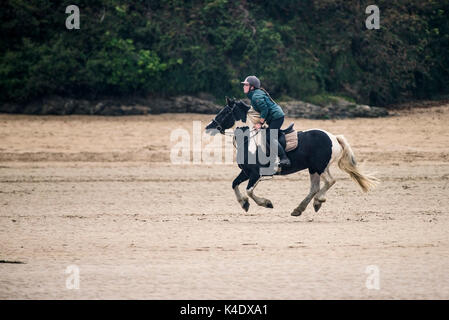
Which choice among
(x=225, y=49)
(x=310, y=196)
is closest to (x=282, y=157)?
(x=310, y=196)

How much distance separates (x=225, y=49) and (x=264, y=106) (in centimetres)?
1246

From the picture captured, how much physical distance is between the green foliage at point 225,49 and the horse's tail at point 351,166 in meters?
11.1

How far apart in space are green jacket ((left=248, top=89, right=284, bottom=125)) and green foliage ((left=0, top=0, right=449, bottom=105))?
1111 centimetres

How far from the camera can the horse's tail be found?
1154cm

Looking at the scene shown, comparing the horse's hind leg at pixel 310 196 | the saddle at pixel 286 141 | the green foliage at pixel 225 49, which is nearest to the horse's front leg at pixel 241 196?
the saddle at pixel 286 141

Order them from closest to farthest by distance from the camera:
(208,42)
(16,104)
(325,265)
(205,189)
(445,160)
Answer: (325,265) → (205,189) → (445,160) → (16,104) → (208,42)

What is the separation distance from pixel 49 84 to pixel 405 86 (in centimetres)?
1147

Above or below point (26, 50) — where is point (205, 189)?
below

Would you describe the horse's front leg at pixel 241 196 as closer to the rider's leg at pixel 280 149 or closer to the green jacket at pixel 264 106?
the rider's leg at pixel 280 149

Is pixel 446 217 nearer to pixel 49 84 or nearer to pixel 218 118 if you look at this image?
pixel 218 118

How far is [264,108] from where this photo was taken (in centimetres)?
1093

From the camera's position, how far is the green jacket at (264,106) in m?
10.9

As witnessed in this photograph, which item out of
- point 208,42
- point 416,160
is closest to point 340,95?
point 208,42

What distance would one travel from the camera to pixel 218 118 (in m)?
11.2
